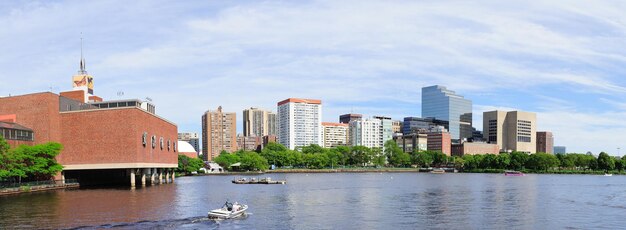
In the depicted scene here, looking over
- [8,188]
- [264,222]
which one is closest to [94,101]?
[8,188]

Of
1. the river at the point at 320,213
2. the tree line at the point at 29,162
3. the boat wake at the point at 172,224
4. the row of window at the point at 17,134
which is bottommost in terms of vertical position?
the river at the point at 320,213

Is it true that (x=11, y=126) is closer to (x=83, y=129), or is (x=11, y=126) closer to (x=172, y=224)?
(x=83, y=129)

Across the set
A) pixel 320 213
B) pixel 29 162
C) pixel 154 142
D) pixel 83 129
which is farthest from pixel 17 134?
pixel 320 213

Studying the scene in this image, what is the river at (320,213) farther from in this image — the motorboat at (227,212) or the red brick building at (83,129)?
the red brick building at (83,129)

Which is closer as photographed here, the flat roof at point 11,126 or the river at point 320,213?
the river at point 320,213

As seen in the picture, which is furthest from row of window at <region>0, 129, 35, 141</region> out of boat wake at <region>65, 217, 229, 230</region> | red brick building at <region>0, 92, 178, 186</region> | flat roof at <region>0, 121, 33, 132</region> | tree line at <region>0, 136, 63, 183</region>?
boat wake at <region>65, 217, 229, 230</region>

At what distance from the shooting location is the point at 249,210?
7325 cm

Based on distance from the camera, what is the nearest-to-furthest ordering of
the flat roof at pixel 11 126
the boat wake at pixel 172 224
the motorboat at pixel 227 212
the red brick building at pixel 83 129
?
the boat wake at pixel 172 224, the motorboat at pixel 227 212, the flat roof at pixel 11 126, the red brick building at pixel 83 129

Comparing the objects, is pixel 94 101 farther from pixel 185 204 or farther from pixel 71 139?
pixel 185 204

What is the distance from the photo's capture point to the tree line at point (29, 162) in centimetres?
9372

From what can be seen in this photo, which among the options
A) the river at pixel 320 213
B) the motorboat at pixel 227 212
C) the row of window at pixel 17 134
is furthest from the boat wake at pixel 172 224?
the row of window at pixel 17 134

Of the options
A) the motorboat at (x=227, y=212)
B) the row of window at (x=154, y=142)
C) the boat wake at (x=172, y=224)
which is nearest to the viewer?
the boat wake at (x=172, y=224)

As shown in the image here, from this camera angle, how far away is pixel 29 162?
344 ft

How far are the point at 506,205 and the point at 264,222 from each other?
4346cm
